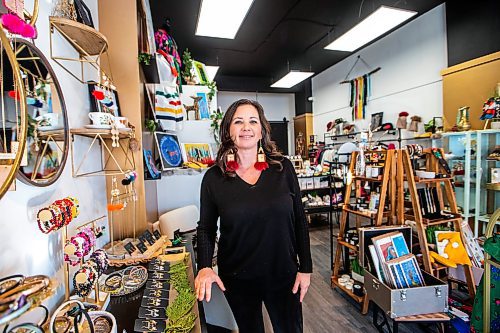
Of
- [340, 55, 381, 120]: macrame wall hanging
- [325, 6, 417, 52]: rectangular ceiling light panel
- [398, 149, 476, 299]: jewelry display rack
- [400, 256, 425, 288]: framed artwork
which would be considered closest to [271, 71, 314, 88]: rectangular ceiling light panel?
[340, 55, 381, 120]: macrame wall hanging

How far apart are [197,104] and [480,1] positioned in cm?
397

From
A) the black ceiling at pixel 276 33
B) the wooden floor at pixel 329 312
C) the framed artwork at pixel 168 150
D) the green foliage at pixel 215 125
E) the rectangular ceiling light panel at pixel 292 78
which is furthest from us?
the rectangular ceiling light panel at pixel 292 78

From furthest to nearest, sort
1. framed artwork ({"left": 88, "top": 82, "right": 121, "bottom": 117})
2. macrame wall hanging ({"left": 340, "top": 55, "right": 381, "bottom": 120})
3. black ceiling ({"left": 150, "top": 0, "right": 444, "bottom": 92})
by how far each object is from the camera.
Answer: macrame wall hanging ({"left": 340, "top": 55, "right": 381, "bottom": 120}) → black ceiling ({"left": 150, "top": 0, "right": 444, "bottom": 92}) → framed artwork ({"left": 88, "top": 82, "right": 121, "bottom": 117})

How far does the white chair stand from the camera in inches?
81.9

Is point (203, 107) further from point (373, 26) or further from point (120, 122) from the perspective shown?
point (373, 26)

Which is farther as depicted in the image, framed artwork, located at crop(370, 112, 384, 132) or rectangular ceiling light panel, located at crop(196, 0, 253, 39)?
framed artwork, located at crop(370, 112, 384, 132)

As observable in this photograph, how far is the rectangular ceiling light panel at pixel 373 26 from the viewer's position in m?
3.27

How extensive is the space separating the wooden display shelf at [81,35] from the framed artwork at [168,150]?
0.98 meters

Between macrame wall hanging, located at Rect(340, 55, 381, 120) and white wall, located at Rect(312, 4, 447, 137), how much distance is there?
0.11 meters

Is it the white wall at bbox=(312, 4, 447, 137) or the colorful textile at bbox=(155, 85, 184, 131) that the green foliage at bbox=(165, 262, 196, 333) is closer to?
the colorful textile at bbox=(155, 85, 184, 131)

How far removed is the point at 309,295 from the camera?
Answer: 2570mm

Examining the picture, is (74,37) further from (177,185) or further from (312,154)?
(312,154)

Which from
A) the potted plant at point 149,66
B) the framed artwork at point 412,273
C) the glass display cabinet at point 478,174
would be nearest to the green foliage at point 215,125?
the potted plant at point 149,66

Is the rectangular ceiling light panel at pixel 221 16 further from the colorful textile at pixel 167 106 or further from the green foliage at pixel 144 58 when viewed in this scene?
the green foliage at pixel 144 58
